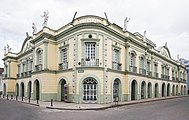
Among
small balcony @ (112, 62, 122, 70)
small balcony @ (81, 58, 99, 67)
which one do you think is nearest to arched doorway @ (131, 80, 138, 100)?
small balcony @ (112, 62, 122, 70)

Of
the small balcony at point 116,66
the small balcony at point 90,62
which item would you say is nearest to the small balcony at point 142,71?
the small balcony at point 116,66

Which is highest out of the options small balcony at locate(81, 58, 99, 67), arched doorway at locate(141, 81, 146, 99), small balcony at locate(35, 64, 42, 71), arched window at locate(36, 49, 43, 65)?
arched window at locate(36, 49, 43, 65)

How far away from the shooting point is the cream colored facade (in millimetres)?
20156

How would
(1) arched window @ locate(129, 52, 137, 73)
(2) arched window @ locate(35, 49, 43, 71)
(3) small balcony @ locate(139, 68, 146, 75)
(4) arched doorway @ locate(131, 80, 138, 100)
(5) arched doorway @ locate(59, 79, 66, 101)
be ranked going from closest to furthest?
1. (5) arched doorway @ locate(59, 79, 66, 101)
2. (2) arched window @ locate(35, 49, 43, 71)
3. (1) arched window @ locate(129, 52, 137, 73)
4. (4) arched doorway @ locate(131, 80, 138, 100)
5. (3) small balcony @ locate(139, 68, 146, 75)

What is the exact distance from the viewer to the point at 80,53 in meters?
20.3

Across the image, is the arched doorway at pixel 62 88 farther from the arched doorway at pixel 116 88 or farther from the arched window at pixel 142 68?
the arched window at pixel 142 68

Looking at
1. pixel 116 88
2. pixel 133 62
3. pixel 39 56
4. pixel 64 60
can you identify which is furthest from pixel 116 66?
pixel 39 56

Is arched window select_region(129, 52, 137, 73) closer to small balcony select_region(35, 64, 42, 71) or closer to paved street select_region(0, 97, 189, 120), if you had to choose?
paved street select_region(0, 97, 189, 120)

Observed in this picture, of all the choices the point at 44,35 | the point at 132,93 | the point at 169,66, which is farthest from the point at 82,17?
the point at 169,66

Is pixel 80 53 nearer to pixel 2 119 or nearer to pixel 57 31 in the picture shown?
pixel 57 31

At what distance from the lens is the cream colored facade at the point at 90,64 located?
2016 centimetres

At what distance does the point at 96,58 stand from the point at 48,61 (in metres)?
5.99

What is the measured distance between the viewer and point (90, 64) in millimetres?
20203

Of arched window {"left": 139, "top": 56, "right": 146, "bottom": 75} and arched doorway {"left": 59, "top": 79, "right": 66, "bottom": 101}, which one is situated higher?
arched window {"left": 139, "top": 56, "right": 146, "bottom": 75}
